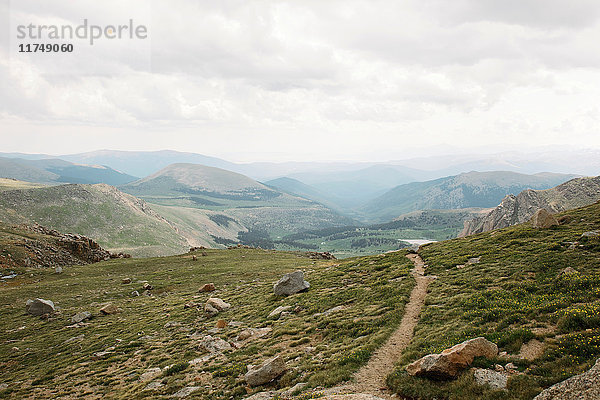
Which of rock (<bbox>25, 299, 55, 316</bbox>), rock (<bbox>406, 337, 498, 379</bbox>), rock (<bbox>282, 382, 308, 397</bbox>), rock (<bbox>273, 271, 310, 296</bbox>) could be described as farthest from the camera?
rock (<bbox>25, 299, 55, 316</bbox>)

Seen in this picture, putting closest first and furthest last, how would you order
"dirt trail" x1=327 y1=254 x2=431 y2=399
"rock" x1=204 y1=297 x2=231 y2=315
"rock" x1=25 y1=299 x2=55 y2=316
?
1. "dirt trail" x1=327 y1=254 x2=431 y2=399
2. "rock" x1=204 y1=297 x2=231 y2=315
3. "rock" x1=25 y1=299 x2=55 y2=316

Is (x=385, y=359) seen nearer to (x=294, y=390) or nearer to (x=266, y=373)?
(x=294, y=390)

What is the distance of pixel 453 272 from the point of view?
30.8 meters

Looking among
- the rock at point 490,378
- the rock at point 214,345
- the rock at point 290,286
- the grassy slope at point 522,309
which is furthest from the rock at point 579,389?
the rock at point 290,286

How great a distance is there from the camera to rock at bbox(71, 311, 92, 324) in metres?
36.8

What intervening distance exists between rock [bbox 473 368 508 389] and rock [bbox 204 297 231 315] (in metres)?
29.1

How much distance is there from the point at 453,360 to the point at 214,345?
19.4 meters

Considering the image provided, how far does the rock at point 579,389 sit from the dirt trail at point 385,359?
641cm

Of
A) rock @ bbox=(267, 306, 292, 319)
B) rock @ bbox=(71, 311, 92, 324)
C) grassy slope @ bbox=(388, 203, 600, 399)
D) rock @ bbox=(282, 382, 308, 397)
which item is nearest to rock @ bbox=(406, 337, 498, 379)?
grassy slope @ bbox=(388, 203, 600, 399)

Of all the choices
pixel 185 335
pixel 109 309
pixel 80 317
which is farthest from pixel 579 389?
pixel 80 317

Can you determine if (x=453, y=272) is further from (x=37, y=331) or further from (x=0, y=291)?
(x=0, y=291)

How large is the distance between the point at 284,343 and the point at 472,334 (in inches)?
533

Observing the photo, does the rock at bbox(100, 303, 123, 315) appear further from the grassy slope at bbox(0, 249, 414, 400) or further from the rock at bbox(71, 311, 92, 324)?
the rock at bbox(71, 311, 92, 324)

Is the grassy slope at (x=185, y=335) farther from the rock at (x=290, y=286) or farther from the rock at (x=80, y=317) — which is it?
the rock at (x=290, y=286)
